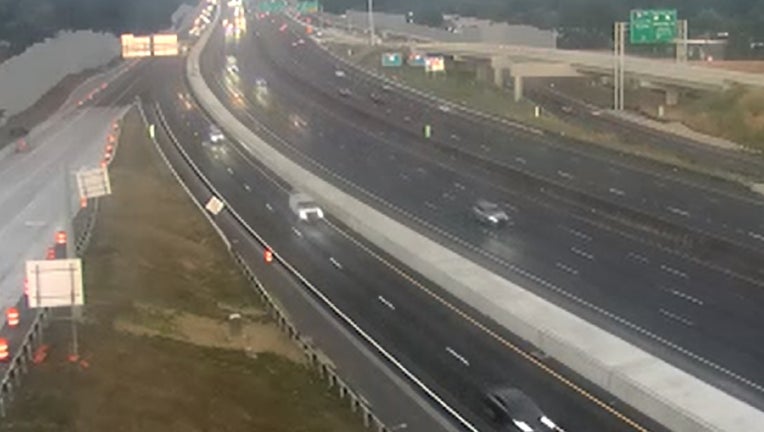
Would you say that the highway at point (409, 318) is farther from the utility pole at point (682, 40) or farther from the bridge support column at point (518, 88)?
the utility pole at point (682, 40)

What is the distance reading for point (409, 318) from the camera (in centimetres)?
3916

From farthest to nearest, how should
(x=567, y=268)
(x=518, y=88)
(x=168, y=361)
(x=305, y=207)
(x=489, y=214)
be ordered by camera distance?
(x=518, y=88) → (x=305, y=207) → (x=489, y=214) → (x=567, y=268) → (x=168, y=361)

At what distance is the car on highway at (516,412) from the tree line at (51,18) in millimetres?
135171

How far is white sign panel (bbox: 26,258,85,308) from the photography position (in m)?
28.3

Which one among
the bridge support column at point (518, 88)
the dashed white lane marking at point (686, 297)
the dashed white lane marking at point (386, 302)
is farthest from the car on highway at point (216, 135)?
the dashed white lane marking at point (686, 297)

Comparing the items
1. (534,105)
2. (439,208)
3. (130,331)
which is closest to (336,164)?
(439,208)

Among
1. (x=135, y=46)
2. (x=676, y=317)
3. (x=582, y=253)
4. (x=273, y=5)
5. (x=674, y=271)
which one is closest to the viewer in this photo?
(x=676, y=317)

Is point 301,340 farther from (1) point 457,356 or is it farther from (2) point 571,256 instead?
(2) point 571,256

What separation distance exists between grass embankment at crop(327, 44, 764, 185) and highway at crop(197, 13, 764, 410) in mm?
12397

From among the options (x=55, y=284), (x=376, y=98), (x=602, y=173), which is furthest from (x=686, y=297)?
(x=376, y=98)

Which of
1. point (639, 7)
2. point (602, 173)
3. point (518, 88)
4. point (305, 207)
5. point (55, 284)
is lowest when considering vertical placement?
point (305, 207)

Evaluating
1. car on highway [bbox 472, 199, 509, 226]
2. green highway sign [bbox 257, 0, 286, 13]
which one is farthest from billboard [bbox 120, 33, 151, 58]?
green highway sign [bbox 257, 0, 286, 13]

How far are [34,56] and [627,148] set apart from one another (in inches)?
3663

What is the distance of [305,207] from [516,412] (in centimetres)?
3236
